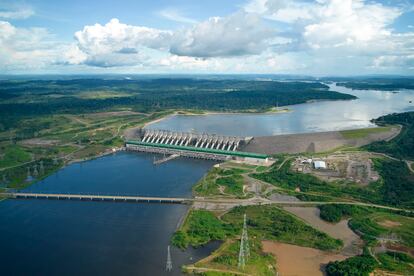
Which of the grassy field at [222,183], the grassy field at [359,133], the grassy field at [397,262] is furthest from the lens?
the grassy field at [359,133]

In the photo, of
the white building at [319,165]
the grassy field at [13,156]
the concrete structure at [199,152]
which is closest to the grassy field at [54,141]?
the grassy field at [13,156]

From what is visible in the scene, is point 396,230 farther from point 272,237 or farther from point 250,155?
point 250,155

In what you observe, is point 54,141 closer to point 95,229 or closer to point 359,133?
→ point 95,229

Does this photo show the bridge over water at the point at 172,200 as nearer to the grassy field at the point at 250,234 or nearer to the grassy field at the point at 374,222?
the grassy field at the point at 374,222

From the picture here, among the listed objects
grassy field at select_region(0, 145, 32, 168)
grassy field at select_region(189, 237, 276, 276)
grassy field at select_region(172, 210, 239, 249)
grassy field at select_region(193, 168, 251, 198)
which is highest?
grassy field at select_region(0, 145, 32, 168)

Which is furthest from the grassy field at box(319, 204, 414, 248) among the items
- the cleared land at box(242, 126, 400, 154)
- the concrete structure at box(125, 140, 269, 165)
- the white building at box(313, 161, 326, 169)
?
the cleared land at box(242, 126, 400, 154)

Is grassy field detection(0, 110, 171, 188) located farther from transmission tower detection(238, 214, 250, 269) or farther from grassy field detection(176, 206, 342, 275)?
transmission tower detection(238, 214, 250, 269)
